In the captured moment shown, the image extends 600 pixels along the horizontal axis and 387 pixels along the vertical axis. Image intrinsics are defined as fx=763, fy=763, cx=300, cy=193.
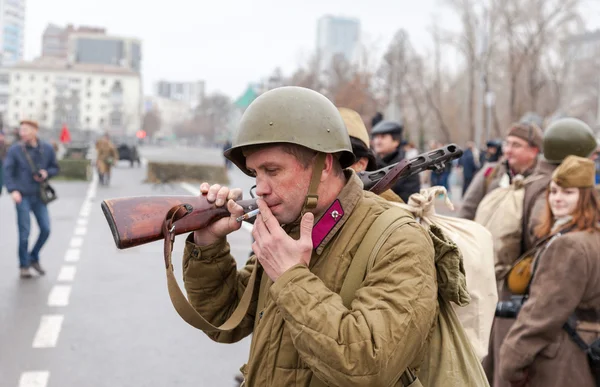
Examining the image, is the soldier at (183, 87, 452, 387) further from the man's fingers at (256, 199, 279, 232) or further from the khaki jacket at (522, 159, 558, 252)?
the khaki jacket at (522, 159, 558, 252)

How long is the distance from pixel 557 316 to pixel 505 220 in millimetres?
1087

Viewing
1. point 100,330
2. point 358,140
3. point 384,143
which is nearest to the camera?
point 358,140

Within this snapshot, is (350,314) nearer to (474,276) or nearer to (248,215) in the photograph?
(248,215)

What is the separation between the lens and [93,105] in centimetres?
16400

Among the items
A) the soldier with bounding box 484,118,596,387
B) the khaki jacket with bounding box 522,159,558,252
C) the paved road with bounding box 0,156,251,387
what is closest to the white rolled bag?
the khaki jacket with bounding box 522,159,558,252

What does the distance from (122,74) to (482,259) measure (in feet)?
549

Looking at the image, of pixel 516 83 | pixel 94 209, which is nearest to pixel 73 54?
pixel 516 83

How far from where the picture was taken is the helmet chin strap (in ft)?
7.27

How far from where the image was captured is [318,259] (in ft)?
7.35

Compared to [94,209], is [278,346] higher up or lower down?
higher up

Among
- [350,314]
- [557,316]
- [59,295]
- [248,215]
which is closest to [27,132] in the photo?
[59,295]

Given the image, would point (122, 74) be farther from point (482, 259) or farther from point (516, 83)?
point (482, 259)

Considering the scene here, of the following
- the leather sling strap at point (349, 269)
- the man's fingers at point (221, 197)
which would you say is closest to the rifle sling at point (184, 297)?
the leather sling strap at point (349, 269)

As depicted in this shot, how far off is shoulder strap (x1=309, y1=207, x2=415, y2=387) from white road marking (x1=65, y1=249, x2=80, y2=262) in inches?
358
